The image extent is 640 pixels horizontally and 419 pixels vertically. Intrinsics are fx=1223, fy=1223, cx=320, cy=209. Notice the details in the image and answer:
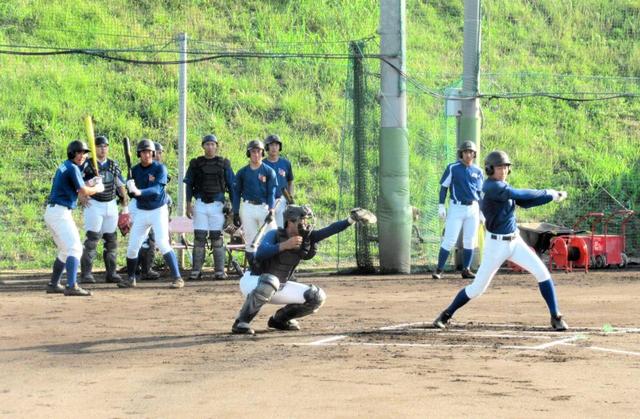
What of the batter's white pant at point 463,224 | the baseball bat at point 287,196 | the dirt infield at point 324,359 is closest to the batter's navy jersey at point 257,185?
the baseball bat at point 287,196

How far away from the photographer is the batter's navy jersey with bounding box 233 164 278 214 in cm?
1764

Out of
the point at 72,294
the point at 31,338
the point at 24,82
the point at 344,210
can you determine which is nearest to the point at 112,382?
the point at 31,338

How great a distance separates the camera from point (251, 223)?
58.3 ft

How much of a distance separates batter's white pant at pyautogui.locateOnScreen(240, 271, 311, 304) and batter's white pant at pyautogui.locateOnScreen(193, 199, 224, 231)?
22.1ft

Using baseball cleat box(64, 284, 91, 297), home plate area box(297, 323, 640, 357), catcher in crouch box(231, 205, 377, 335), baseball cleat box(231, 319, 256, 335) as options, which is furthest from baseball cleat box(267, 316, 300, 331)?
baseball cleat box(64, 284, 91, 297)

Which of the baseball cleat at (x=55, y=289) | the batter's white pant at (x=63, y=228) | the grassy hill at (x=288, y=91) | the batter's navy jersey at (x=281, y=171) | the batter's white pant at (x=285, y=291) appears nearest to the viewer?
the batter's white pant at (x=285, y=291)

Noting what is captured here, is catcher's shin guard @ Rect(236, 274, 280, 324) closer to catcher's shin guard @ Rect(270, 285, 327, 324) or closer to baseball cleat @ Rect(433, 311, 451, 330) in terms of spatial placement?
catcher's shin guard @ Rect(270, 285, 327, 324)

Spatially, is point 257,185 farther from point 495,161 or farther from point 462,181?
point 495,161

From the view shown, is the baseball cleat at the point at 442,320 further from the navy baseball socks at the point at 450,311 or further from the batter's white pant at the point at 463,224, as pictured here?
the batter's white pant at the point at 463,224

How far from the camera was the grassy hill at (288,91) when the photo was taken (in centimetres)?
2614

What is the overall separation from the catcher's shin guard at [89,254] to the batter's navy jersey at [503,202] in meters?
7.51

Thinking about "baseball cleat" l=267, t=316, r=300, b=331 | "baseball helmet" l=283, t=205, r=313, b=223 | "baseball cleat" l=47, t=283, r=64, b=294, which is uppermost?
"baseball helmet" l=283, t=205, r=313, b=223

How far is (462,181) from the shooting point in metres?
18.8

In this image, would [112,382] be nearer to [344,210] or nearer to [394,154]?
[394,154]
